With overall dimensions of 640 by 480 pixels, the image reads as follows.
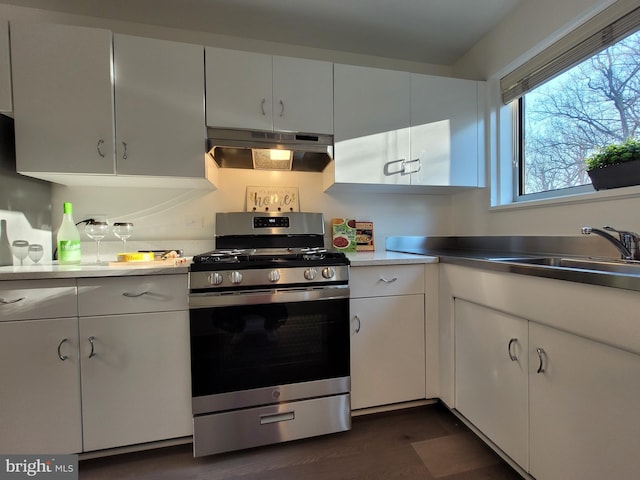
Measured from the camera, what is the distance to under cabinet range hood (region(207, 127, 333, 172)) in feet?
5.26

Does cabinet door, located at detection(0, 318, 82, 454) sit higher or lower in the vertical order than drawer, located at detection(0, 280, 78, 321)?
lower

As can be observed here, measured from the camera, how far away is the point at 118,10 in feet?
5.55

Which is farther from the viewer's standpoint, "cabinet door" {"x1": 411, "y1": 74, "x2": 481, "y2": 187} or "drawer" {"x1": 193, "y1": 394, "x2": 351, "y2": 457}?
"cabinet door" {"x1": 411, "y1": 74, "x2": 481, "y2": 187}

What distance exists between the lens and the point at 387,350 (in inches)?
61.0

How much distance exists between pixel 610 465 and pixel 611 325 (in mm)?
411

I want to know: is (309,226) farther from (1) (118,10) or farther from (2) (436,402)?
(1) (118,10)

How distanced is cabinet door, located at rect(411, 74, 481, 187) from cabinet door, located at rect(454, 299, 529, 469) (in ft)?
2.89

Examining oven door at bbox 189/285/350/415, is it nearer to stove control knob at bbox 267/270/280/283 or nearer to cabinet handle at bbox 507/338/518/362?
stove control knob at bbox 267/270/280/283

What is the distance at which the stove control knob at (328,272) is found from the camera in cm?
143

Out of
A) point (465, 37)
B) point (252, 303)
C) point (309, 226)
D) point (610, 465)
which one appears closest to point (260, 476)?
point (252, 303)

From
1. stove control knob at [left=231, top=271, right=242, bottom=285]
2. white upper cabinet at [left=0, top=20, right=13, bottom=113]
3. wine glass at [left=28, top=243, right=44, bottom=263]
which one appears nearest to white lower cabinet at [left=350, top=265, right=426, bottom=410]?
stove control knob at [left=231, top=271, right=242, bottom=285]

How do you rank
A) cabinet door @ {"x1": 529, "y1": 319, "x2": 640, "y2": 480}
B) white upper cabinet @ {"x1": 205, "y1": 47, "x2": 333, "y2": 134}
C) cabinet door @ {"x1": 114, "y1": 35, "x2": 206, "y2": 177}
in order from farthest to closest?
white upper cabinet @ {"x1": 205, "y1": 47, "x2": 333, "y2": 134} → cabinet door @ {"x1": 114, "y1": 35, "x2": 206, "y2": 177} → cabinet door @ {"x1": 529, "y1": 319, "x2": 640, "y2": 480}

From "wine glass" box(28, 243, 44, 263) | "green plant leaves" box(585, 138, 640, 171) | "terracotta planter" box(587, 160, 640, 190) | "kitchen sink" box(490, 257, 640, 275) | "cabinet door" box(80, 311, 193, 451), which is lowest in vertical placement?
"cabinet door" box(80, 311, 193, 451)

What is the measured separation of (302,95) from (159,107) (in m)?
0.77
